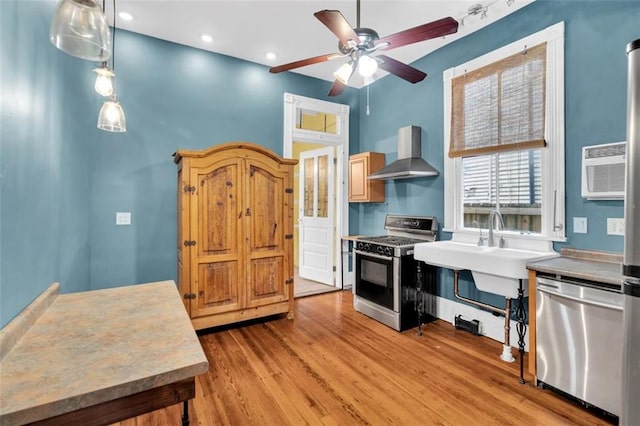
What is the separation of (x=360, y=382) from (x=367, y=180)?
2697mm

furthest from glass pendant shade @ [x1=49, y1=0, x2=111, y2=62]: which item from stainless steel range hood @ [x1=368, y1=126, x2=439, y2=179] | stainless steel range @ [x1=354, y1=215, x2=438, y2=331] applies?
stainless steel range hood @ [x1=368, y1=126, x2=439, y2=179]

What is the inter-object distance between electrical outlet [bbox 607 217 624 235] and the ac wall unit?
164 millimetres

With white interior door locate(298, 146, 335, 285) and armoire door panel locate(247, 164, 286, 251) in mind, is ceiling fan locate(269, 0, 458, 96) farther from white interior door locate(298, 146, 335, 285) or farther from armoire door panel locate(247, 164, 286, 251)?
white interior door locate(298, 146, 335, 285)

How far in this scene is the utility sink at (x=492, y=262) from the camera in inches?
91.0

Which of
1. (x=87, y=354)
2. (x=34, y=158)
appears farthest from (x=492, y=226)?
(x=34, y=158)

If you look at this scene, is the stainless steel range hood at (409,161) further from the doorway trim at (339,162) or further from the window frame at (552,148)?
the window frame at (552,148)


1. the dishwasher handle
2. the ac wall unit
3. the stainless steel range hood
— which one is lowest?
the dishwasher handle

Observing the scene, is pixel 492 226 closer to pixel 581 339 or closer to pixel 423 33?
pixel 581 339

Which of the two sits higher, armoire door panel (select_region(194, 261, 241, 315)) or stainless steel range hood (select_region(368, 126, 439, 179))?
stainless steel range hood (select_region(368, 126, 439, 179))

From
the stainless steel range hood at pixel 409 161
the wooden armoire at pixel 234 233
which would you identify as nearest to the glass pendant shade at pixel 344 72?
the wooden armoire at pixel 234 233

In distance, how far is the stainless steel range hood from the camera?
3.57 m

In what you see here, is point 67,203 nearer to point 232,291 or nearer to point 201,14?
point 232,291

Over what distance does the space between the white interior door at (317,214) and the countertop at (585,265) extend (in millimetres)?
3003

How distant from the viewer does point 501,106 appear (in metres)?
3.01
